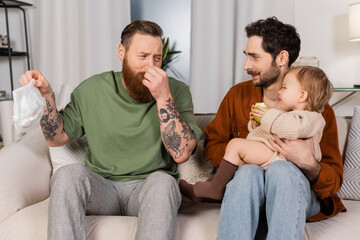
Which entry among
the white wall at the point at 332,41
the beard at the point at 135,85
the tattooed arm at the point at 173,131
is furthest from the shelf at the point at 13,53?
the tattooed arm at the point at 173,131

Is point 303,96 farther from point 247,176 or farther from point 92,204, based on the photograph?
point 92,204

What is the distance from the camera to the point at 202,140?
1.98 m

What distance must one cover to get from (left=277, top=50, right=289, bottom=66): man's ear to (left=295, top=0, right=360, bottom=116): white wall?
1.51 meters

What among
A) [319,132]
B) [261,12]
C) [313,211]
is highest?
[261,12]

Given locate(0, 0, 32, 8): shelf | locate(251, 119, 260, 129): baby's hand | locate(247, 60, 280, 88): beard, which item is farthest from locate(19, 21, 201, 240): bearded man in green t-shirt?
locate(0, 0, 32, 8): shelf

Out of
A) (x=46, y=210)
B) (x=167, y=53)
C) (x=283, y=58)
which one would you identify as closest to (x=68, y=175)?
(x=46, y=210)

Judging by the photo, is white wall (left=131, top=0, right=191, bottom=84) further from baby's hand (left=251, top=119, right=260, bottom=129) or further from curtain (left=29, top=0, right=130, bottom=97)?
baby's hand (left=251, top=119, right=260, bottom=129)

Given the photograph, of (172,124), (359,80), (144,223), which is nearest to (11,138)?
(172,124)

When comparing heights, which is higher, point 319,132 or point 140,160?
point 319,132

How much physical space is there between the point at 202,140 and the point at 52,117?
2.42 ft

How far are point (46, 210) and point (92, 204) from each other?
215mm

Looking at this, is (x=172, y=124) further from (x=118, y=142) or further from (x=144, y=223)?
(x=144, y=223)

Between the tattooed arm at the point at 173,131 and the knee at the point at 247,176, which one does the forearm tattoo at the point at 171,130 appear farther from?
the knee at the point at 247,176

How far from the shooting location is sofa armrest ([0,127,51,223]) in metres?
1.57
